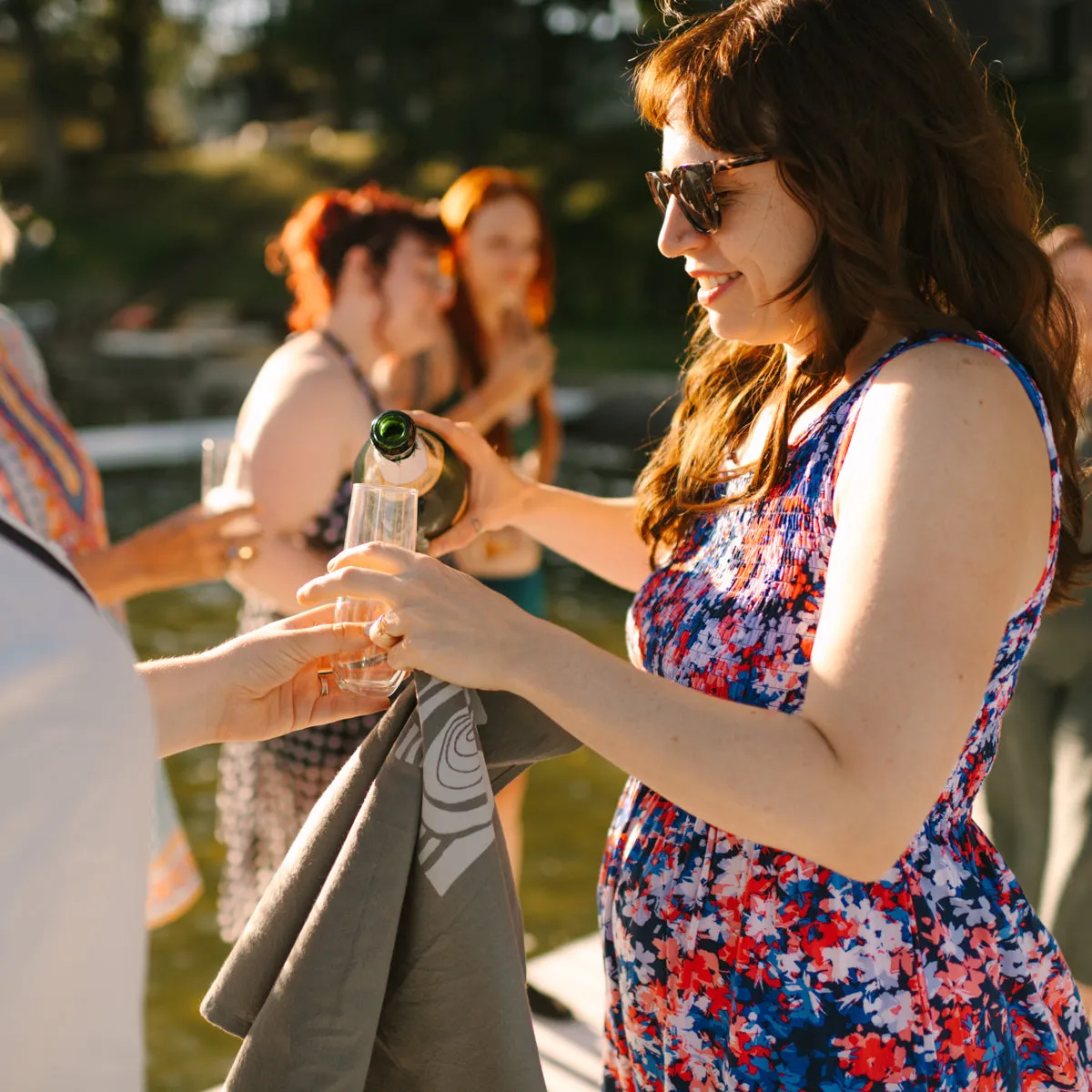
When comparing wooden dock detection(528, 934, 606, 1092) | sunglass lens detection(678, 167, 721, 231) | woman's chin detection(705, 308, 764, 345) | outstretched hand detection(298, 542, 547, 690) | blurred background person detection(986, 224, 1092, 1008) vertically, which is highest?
sunglass lens detection(678, 167, 721, 231)

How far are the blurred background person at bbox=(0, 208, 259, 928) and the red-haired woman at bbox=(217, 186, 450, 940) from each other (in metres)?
0.22

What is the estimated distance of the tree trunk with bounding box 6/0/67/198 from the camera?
29750mm

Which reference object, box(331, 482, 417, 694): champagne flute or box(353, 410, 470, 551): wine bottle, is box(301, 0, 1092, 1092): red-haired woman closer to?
box(331, 482, 417, 694): champagne flute

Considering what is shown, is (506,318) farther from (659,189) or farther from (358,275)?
(659,189)

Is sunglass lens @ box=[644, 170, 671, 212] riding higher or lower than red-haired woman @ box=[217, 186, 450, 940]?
higher

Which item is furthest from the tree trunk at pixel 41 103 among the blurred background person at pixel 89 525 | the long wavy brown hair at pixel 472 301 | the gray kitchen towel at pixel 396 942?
the gray kitchen towel at pixel 396 942

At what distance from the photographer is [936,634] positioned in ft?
3.76

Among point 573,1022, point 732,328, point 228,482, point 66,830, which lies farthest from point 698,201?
point 573,1022

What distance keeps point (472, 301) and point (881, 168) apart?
263 centimetres

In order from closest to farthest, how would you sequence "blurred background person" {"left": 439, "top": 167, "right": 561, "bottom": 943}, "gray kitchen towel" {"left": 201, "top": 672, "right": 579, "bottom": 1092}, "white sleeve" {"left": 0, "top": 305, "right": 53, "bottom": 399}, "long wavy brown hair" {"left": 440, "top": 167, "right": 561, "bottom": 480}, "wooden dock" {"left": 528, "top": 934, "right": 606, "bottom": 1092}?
"gray kitchen towel" {"left": 201, "top": 672, "right": 579, "bottom": 1092} → "white sleeve" {"left": 0, "top": 305, "right": 53, "bottom": 399} → "wooden dock" {"left": 528, "top": 934, "right": 606, "bottom": 1092} → "blurred background person" {"left": 439, "top": 167, "right": 561, "bottom": 943} → "long wavy brown hair" {"left": 440, "top": 167, "right": 561, "bottom": 480}

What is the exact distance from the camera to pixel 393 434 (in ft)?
4.93

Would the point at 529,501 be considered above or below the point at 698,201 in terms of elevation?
below

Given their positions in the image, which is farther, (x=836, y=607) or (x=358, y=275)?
(x=358, y=275)

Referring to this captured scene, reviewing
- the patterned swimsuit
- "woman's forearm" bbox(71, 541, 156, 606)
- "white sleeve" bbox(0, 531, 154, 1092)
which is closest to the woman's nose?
the patterned swimsuit
